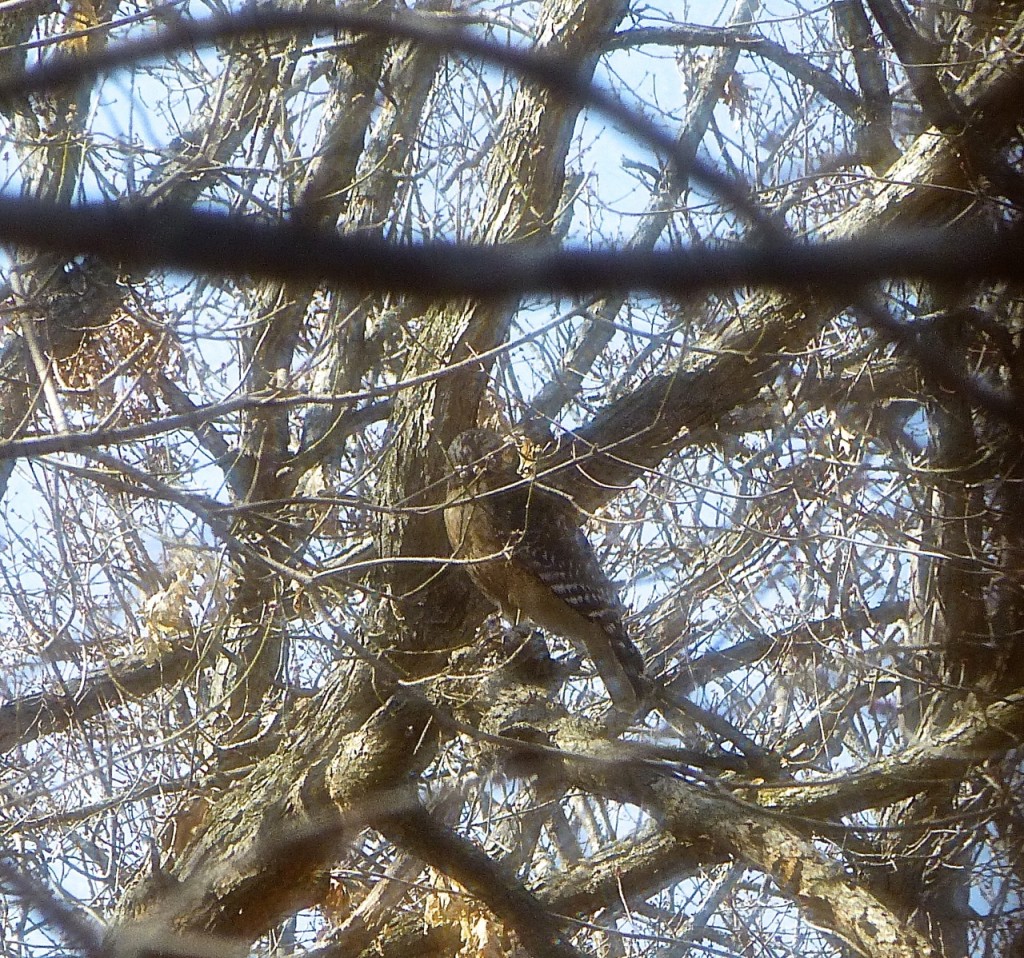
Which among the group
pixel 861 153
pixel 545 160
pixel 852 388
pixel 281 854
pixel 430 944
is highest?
pixel 545 160

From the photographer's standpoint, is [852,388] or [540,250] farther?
[852,388]

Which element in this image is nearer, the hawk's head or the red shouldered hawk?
the hawk's head

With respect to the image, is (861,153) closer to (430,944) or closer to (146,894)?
(430,944)

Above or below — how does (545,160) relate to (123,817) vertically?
above

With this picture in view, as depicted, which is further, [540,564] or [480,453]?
[540,564]

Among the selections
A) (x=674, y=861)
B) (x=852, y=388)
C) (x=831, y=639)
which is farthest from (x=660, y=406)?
(x=674, y=861)

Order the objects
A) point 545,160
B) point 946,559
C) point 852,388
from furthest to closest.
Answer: point 545,160 < point 852,388 < point 946,559

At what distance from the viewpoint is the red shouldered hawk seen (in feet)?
12.8

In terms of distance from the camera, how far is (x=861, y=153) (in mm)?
3789

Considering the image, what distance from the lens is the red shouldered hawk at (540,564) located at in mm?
3908

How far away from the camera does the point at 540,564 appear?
434 cm

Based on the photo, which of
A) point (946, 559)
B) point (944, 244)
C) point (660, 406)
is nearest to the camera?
point (944, 244)

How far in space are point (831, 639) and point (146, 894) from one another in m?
2.31

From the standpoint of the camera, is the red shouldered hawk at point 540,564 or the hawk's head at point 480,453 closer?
the hawk's head at point 480,453
